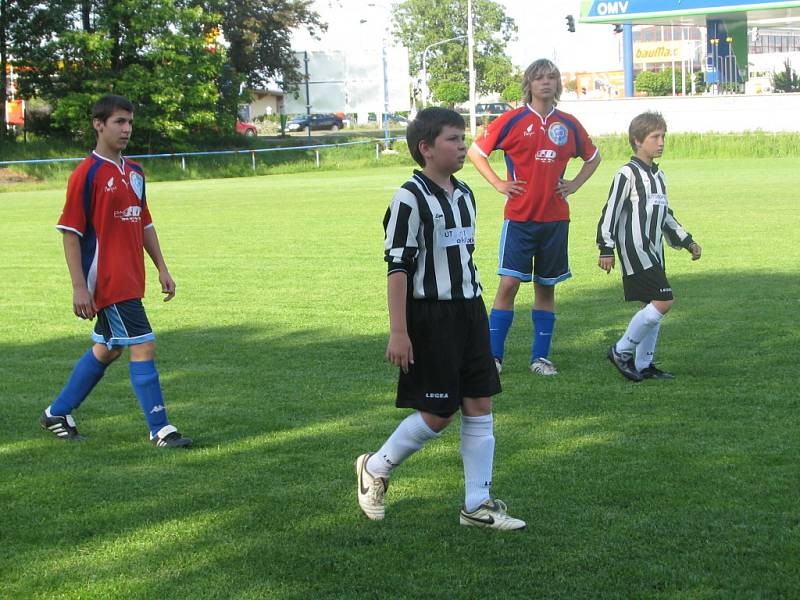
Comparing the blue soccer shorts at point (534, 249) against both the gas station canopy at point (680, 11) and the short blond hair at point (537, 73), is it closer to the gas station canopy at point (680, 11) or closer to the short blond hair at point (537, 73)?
the short blond hair at point (537, 73)

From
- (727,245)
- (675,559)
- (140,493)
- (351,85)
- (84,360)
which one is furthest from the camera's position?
(351,85)

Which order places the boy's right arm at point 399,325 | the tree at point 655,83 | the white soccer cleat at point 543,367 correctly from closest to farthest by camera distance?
the boy's right arm at point 399,325 < the white soccer cleat at point 543,367 < the tree at point 655,83

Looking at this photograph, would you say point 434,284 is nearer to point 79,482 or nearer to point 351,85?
point 79,482

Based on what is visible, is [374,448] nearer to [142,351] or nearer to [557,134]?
[142,351]

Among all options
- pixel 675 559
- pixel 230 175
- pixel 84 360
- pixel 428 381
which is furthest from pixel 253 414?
pixel 230 175

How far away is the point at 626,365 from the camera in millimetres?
7328

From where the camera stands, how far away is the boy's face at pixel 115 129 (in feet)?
18.8

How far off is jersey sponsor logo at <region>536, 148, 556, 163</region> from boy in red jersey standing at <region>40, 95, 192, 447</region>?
9.15ft

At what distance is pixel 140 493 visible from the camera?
509 centimetres

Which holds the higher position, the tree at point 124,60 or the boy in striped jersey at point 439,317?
the tree at point 124,60

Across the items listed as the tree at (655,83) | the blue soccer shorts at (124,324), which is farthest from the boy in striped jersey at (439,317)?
the tree at (655,83)

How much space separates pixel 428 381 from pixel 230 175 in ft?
128

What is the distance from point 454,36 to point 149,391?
113m

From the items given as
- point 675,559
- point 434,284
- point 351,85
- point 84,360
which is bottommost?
point 675,559
